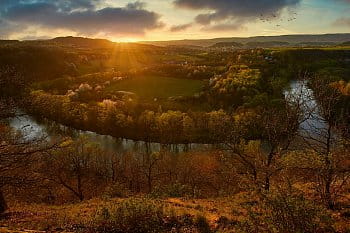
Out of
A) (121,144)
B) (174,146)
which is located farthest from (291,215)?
(121,144)

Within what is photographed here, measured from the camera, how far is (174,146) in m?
64.1


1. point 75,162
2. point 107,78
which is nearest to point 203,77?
point 107,78

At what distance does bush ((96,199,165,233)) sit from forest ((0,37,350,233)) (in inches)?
1.6

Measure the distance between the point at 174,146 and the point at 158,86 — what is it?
45128 mm

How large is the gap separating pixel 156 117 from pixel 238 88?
91.3 ft

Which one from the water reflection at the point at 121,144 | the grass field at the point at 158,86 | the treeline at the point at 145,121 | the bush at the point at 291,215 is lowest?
the water reflection at the point at 121,144

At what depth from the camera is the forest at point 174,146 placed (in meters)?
13.4

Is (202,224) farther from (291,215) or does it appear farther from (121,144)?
(121,144)

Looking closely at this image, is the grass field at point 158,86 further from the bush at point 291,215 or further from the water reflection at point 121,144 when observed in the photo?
the bush at point 291,215

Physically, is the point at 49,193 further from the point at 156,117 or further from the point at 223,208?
the point at 156,117

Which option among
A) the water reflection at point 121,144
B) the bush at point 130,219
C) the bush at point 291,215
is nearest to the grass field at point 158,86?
the water reflection at point 121,144

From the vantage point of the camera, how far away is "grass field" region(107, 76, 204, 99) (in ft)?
321

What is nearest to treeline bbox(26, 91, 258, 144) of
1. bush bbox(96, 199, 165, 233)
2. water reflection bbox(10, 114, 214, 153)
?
water reflection bbox(10, 114, 214, 153)

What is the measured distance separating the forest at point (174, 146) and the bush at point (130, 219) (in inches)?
1.6
